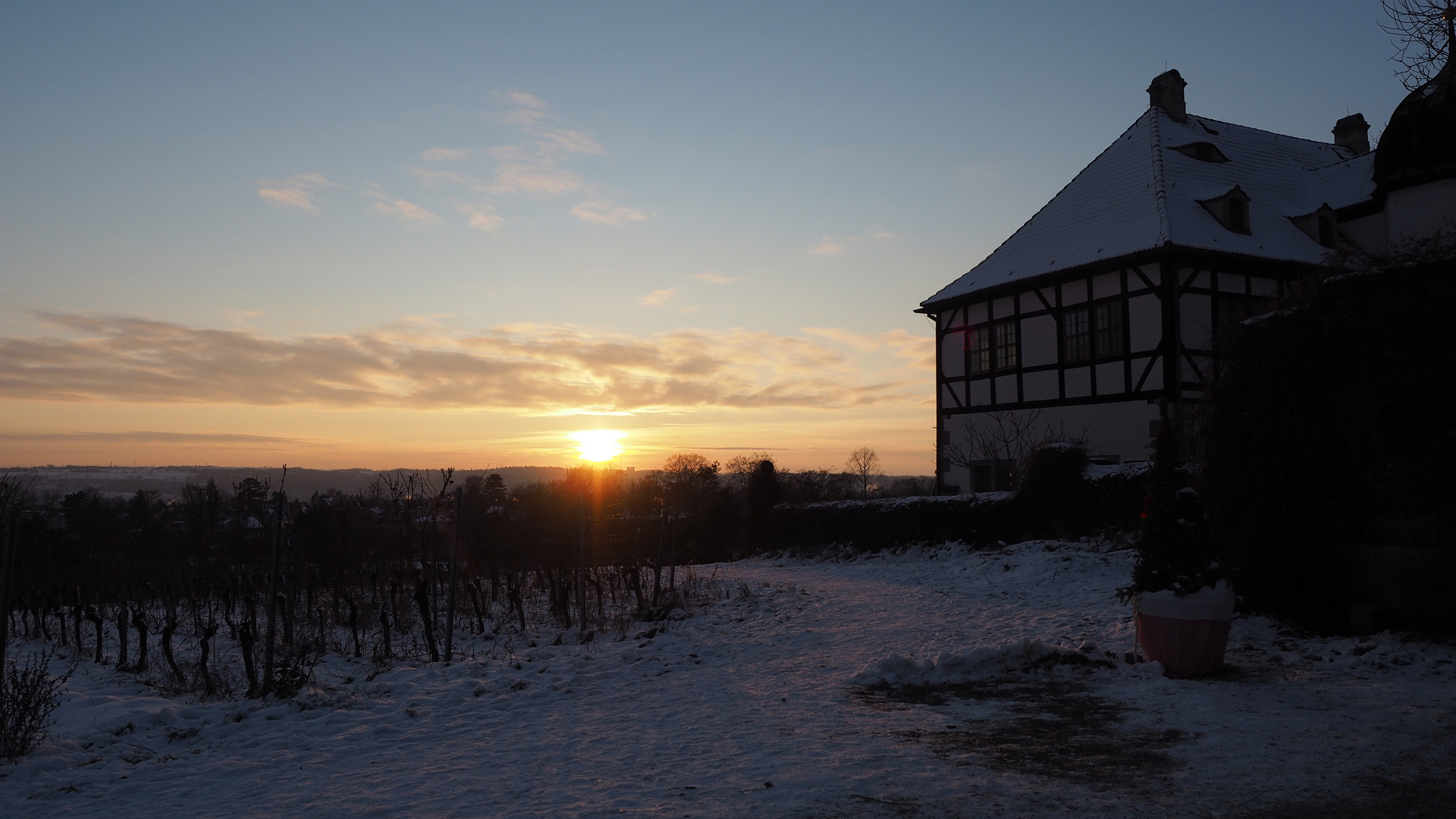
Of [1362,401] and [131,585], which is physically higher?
[1362,401]

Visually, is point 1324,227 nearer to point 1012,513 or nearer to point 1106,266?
point 1106,266

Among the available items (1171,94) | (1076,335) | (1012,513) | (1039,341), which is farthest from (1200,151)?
(1012,513)

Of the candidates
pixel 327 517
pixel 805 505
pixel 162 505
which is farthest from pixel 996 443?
pixel 162 505

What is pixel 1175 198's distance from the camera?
67.6 ft

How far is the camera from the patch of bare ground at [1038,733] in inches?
195

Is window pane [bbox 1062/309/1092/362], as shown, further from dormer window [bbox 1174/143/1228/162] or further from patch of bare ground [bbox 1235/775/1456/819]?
patch of bare ground [bbox 1235/775/1456/819]

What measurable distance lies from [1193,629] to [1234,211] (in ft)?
55.5

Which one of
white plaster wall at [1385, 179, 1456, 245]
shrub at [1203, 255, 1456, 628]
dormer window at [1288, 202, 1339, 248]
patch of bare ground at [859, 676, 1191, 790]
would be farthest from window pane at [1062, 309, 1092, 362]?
patch of bare ground at [859, 676, 1191, 790]

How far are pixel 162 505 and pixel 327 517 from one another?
1459 cm

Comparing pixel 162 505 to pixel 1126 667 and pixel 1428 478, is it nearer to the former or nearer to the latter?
pixel 1126 667

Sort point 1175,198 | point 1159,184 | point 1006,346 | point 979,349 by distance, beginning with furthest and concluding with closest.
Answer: point 979,349, point 1006,346, point 1159,184, point 1175,198

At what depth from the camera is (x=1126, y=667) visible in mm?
7543

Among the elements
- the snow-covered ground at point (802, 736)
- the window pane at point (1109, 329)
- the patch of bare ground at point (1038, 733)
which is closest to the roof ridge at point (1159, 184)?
the window pane at point (1109, 329)

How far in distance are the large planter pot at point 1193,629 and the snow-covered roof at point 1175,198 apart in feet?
45.1
